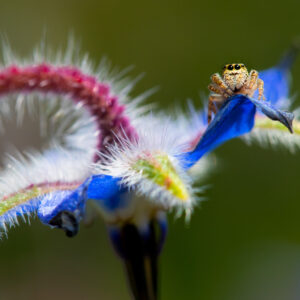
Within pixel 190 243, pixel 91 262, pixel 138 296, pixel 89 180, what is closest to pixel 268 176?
pixel 190 243

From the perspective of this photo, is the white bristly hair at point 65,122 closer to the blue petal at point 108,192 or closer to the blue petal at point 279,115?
the blue petal at point 108,192

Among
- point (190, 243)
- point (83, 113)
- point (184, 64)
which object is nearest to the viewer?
point (83, 113)

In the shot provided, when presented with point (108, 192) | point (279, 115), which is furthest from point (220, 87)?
point (108, 192)

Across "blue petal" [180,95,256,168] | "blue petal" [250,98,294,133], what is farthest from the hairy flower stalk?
"blue petal" [250,98,294,133]

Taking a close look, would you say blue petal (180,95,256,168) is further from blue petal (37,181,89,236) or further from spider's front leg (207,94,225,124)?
blue petal (37,181,89,236)

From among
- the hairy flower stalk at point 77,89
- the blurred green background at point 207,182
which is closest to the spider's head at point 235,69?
the hairy flower stalk at point 77,89

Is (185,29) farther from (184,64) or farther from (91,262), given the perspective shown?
(91,262)
